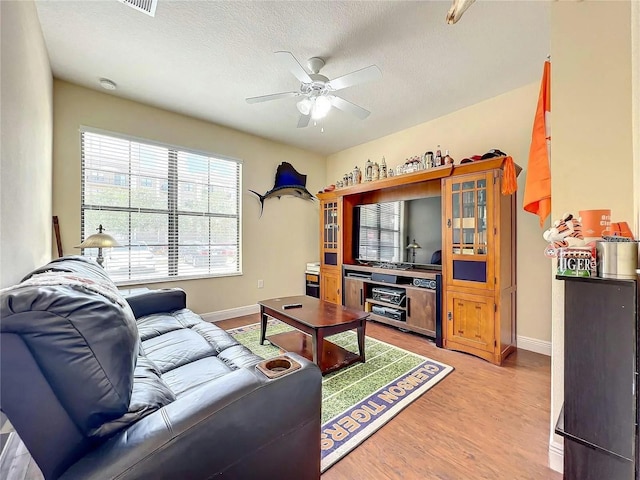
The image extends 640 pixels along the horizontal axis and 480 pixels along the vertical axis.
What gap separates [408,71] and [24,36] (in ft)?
8.99

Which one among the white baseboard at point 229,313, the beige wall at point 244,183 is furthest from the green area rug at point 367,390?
the beige wall at point 244,183

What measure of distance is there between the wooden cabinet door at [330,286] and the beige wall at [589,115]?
2.84 m

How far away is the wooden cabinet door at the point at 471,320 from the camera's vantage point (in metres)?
2.57

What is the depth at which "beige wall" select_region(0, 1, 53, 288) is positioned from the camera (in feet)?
4.39

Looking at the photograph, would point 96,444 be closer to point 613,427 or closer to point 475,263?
point 613,427

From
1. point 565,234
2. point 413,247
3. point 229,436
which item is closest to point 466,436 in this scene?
point 565,234

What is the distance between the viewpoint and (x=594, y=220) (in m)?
1.17

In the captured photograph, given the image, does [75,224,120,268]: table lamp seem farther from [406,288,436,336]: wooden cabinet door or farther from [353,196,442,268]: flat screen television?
[406,288,436,336]: wooden cabinet door

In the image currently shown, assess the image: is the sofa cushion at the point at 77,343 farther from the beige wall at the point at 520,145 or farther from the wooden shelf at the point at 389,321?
the beige wall at the point at 520,145

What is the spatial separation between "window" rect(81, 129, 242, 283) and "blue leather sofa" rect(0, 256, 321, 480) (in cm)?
266

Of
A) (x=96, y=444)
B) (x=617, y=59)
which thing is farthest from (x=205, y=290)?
(x=617, y=59)

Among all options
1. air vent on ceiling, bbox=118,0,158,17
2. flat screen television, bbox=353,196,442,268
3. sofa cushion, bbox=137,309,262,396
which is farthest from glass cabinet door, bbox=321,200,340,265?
air vent on ceiling, bbox=118,0,158,17

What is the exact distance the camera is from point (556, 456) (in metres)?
1.38

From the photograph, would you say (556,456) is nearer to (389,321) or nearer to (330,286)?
(389,321)
